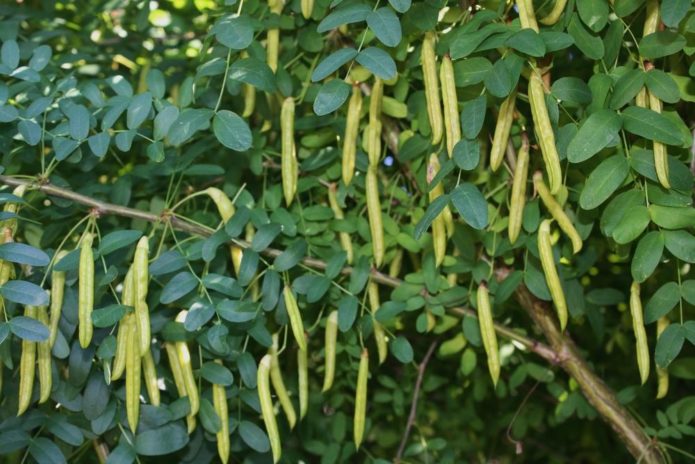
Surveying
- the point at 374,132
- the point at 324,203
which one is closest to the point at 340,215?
the point at 324,203

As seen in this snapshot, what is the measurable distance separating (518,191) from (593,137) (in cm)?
25

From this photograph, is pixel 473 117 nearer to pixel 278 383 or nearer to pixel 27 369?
pixel 278 383

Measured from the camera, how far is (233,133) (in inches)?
62.6

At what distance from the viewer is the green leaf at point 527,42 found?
1.45 metres

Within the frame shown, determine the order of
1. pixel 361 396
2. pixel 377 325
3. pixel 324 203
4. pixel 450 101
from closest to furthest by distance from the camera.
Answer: pixel 450 101
pixel 361 396
pixel 377 325
pixel 324 203

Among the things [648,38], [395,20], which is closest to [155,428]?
[395,20]

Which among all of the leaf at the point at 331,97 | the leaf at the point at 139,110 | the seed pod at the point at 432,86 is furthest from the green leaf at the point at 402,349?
the leaf at the point at 139,110

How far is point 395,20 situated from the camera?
58.7 inches

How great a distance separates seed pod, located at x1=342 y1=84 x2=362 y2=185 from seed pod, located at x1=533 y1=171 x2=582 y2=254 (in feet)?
1.14

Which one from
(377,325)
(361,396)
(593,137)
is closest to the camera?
(593,137)

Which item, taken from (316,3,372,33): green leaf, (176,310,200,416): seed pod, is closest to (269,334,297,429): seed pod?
(176,310,200,416): seed pod

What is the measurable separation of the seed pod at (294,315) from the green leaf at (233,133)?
299mm

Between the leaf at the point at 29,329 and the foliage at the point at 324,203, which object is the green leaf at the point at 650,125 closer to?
the foliage at the point at 324,203

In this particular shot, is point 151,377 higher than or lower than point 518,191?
lower
